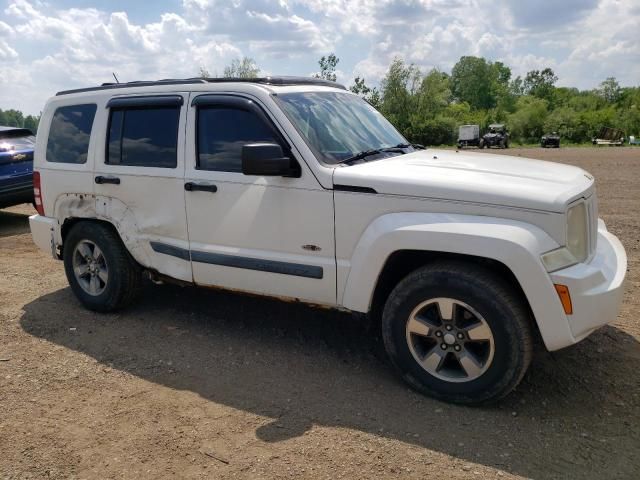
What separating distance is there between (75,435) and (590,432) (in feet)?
9.73

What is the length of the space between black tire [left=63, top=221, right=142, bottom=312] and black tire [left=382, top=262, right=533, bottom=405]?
2.49 metres

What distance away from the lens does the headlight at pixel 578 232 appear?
10.9 feet

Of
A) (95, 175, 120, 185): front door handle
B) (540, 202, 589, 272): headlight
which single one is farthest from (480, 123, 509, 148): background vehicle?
(540, 202, 589, 272): headlight

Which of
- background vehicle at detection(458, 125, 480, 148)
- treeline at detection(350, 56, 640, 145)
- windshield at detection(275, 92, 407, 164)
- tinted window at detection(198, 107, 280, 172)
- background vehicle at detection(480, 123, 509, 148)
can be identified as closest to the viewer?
windshield at detection(275, 92, 407, 164)

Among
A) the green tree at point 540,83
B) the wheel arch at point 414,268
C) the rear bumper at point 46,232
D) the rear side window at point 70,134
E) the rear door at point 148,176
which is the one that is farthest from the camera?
the green tree at point 540,83

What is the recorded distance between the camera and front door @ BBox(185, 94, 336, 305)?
12.6ft

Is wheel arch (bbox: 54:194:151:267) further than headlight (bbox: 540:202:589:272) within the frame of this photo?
Yes

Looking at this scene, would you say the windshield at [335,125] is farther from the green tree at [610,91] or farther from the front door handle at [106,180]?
the green tree at [610,91]

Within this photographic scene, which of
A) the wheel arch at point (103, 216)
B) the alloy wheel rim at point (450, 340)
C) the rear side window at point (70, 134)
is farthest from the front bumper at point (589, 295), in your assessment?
the rear side window at point (70, 134)

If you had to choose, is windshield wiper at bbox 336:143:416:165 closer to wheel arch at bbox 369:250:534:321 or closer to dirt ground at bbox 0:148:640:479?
wheel arch at bbox 369:250:534:321

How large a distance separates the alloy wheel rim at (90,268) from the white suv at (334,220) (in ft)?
0.06

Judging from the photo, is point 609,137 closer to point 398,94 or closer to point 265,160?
point 398,94

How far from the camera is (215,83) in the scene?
4.38 meters

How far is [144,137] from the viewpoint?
15.4 feet
